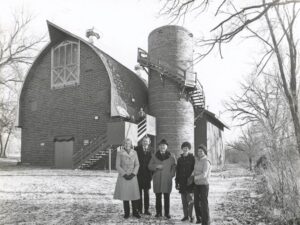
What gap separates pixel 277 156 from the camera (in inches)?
336

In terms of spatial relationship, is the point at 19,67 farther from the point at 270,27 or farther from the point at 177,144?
the point at 270,27

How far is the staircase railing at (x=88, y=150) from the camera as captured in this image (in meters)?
19.6

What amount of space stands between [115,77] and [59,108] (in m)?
4.45

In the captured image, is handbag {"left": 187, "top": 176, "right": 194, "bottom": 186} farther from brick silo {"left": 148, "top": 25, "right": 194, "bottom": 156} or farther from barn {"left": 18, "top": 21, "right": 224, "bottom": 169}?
brick silo {"left": 148, "top": 25, "right": 194, "bottom": 156}

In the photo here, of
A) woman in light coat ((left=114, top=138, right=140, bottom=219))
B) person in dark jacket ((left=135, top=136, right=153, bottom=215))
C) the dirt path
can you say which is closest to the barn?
the dirt path

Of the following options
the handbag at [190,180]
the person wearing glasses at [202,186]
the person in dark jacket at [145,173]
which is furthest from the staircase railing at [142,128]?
the person wearing glasses at [202,186]

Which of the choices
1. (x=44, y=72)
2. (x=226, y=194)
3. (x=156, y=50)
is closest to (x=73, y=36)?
(x=44, y=72)

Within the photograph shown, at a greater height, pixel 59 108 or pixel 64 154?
pixel 59 108

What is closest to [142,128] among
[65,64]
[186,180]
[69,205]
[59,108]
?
[59,108]

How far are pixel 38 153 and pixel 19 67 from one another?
10162mm

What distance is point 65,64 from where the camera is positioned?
22719mm

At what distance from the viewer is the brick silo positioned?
73.9 feet

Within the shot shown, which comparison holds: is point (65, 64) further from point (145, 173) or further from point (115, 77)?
point (145, 173)

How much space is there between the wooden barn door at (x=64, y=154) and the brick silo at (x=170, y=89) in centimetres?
571
